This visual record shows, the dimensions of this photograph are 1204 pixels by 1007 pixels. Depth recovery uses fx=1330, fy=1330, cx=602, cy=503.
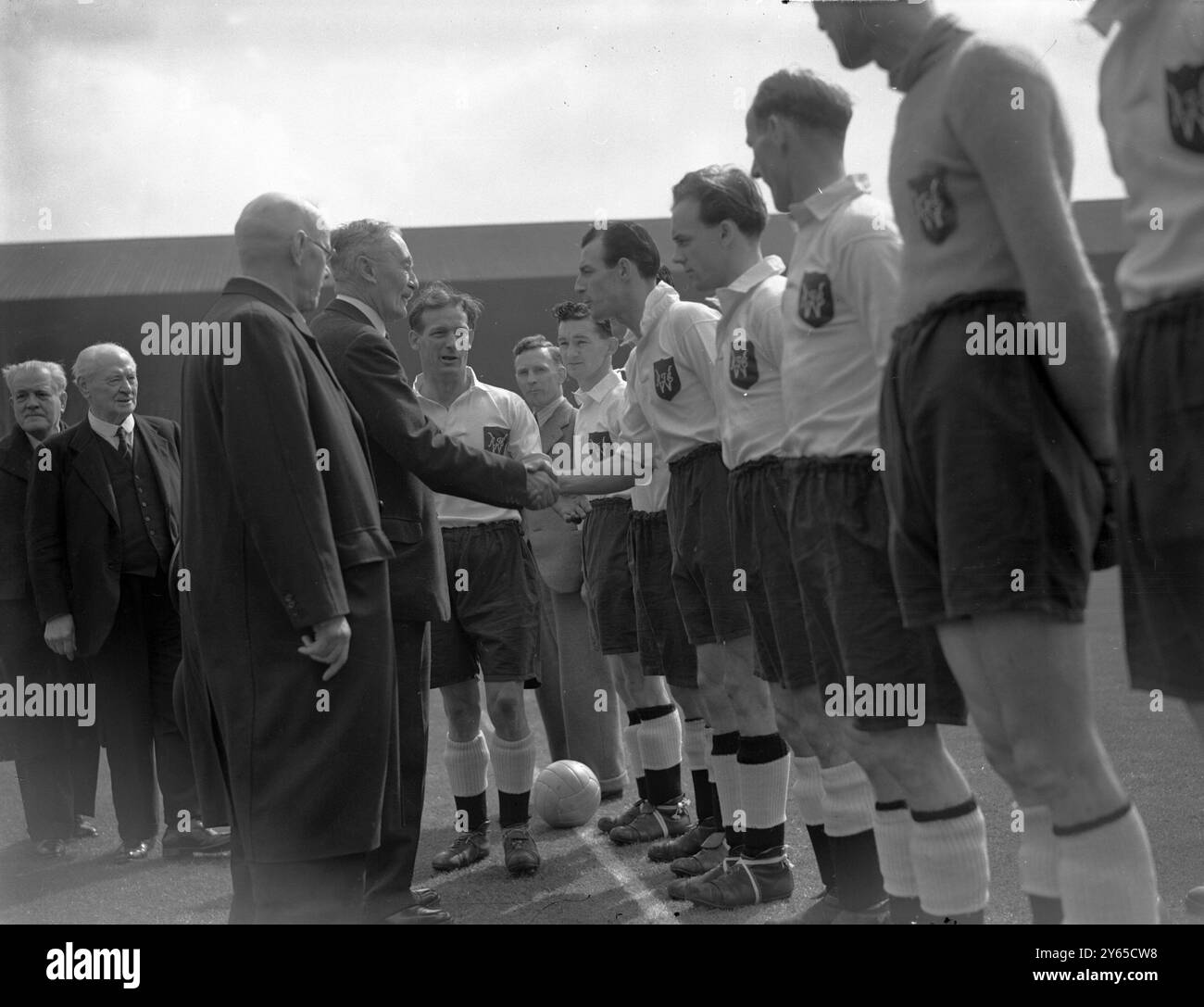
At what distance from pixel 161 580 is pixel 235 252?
263cm

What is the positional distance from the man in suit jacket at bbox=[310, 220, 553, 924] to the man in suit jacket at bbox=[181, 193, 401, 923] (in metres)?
0.81

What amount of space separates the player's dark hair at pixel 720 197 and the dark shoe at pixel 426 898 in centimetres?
244

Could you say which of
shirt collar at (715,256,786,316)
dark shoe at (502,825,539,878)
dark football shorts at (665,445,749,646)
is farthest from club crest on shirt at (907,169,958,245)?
dark shoe at (502,825,539,878)

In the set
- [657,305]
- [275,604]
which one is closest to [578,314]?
[657,305]

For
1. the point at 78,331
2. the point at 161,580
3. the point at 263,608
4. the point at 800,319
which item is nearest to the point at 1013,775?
the point at 800,319

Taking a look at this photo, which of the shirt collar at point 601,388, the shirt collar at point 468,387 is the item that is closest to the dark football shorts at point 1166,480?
the shirt collar at point 468,387

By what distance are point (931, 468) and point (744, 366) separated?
5.72 ft

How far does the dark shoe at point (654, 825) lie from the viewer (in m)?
5.66

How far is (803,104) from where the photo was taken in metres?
3.41

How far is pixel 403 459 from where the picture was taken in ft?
14.2

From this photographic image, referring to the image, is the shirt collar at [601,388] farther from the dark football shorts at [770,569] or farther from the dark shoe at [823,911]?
the dark shoe at [823,911]

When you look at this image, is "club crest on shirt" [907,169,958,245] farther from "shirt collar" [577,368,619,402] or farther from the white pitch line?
"shirt collar" [577,368,619,402]

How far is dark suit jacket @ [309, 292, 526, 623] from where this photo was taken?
4.31 m
